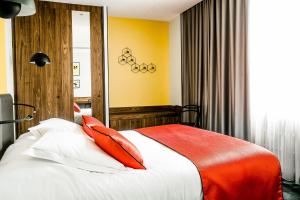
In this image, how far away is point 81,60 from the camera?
12.3 feet

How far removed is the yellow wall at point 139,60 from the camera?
14.4 feet

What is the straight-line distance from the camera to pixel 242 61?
2992 mm

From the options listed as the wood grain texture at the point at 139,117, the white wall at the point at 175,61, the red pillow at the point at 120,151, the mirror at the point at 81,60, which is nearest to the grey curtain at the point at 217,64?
the white wall at the point at 175,61

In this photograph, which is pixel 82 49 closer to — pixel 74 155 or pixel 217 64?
pixel 217 64

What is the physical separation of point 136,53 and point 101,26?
0.90m

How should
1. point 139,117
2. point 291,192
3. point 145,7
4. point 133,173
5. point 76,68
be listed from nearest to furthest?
point 133,173 → point 291,192 → point 76,68 → point 145,7 → point 139,117

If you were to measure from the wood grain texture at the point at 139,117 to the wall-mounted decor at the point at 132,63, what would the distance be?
73cm

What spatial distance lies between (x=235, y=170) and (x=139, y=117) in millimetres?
2729

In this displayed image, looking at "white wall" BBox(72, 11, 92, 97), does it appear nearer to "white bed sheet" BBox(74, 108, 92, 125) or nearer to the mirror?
the mirror

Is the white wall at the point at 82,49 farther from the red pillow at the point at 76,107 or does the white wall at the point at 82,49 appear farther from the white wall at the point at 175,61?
the white wall at the point at 175,61

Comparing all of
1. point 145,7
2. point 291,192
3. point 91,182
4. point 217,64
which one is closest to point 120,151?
point 91,182

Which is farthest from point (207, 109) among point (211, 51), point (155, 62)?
point (155, 62)

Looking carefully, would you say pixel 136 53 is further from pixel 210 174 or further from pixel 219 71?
pixel 210 174

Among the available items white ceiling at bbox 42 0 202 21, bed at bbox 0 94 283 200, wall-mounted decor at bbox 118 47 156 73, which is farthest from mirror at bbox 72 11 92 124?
bed at bbox 0 94 283 200
